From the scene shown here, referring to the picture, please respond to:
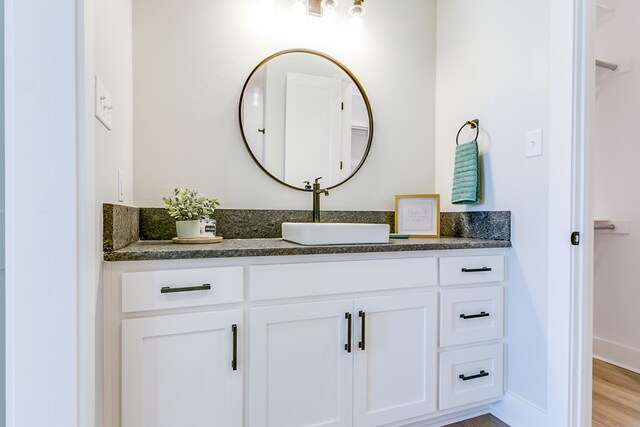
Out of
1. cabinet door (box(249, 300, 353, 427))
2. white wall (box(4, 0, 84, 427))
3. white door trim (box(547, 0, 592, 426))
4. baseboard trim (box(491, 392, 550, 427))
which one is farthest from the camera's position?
baseboard trim (box(491, 392, 550, 427))

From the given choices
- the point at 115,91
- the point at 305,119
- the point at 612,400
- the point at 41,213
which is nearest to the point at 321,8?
the point at 305,119

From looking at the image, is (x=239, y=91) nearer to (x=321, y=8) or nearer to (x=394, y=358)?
(x=321, y=8)

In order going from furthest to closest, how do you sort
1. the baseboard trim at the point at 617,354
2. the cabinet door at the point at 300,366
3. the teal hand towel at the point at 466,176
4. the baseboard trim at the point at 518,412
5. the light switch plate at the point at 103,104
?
the baseboard trim at the point at 617,354
the teal hand towel at the point at 466,176
the baseboard trim at the point at 518,412
the cabinet door at the point at 300,366
the light switch plate at the point at 103,104

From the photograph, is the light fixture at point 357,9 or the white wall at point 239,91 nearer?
the white wall at point 239,91

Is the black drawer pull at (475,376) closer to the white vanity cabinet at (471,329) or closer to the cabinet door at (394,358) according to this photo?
the white vanity cabinet at (471,329)

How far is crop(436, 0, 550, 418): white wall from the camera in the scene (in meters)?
1.41

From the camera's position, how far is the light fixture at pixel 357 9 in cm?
179

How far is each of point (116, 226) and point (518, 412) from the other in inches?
72.1

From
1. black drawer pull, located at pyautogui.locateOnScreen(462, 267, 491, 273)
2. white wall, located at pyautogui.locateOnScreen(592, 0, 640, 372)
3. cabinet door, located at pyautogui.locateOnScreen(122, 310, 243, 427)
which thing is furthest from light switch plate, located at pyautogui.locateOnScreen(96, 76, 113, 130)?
white wall, located at pyautogui.locateOnScreen(592, 0, 640, 372)

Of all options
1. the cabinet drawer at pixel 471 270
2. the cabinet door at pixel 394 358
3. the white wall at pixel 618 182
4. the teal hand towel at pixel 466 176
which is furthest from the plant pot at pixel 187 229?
the white wall at pixel 618 182

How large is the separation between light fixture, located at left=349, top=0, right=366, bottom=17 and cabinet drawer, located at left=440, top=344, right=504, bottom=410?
1790 millimetres

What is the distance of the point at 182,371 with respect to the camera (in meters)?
1.07

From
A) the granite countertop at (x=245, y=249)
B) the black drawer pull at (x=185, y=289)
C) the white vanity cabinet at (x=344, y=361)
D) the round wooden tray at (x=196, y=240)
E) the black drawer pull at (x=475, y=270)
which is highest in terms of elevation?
the round wooden tray at (x=196, y=240)

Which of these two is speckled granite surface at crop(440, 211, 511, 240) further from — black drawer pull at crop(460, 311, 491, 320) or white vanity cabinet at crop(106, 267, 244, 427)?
white vanity cabinet at crop(106, 267, 244, 427)
